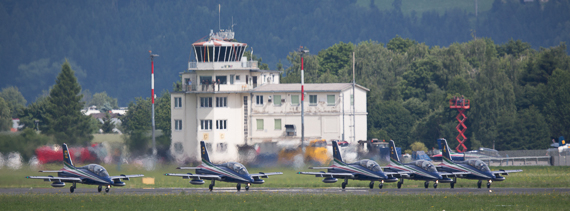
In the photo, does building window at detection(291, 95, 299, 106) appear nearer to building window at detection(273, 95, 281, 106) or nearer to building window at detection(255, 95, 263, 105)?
building window at detection(273, 95, 281, 106)

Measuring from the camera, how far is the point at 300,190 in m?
57.1

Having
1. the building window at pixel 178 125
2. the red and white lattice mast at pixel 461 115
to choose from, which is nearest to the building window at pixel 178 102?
the building window at pixel 178 125

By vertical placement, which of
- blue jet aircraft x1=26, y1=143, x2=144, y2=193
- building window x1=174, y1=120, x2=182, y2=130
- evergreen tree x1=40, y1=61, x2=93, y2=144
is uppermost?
evergreen tree x1=40, y1=61, x2=93, y2=144

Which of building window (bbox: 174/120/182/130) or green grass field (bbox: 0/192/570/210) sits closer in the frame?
green grass field (bbox: 0/192/570/210)

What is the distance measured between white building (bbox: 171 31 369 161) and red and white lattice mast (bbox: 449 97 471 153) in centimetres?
1914

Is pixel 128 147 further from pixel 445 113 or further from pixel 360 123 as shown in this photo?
pixel 445 113

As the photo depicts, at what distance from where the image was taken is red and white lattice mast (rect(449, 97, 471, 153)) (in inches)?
4486

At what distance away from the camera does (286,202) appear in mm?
46688

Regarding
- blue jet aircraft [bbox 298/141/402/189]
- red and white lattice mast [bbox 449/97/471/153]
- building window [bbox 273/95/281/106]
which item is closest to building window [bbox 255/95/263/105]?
building window [bbox 273/95/281/106]

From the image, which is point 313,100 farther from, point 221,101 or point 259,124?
point 221,101

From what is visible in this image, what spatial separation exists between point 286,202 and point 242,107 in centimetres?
5833

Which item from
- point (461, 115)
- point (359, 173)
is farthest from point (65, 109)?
point (359, 173)

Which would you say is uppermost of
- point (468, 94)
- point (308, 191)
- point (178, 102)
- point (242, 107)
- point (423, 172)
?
point (468, 94)

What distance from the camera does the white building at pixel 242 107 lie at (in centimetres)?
10219
